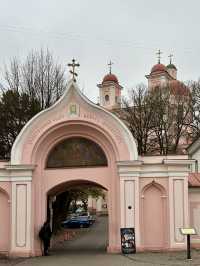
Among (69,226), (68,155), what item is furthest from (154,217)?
(69,226)

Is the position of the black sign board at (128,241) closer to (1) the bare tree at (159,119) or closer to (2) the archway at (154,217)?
(2) the archway at (154,217)

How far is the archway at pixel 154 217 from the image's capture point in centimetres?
2358

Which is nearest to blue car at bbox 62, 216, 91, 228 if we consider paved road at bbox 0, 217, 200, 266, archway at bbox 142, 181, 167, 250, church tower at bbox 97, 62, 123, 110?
paved road at bbox 0, 217, 200, 266

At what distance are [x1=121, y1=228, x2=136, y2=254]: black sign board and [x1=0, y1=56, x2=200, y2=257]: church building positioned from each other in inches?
12.0

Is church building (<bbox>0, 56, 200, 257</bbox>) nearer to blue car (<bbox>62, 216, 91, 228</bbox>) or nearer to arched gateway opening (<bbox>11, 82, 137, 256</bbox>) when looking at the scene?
arched gateway opening (<bbox>11, 82, 137, 256</bbox>)

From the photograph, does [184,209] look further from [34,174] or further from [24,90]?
[24,90]

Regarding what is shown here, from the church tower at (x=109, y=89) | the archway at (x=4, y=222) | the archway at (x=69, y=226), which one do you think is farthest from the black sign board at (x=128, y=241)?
the church tower at (x=109, y=89)

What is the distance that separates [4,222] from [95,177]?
469 centimetres

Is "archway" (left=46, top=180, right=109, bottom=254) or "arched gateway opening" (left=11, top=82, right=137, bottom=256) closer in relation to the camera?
"arched gateway opening" (left=11, top=82, right=137, bottom=256)

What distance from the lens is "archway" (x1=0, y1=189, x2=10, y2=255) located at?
78.5 ft

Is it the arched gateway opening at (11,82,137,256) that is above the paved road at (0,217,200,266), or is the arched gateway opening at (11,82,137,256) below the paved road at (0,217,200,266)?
above

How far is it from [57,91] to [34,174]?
44.8 feet

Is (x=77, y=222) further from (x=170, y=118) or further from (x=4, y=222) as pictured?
(x=4, y=222)

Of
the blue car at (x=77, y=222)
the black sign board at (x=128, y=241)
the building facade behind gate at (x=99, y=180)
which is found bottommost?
the blue car at (x=77, y=222)
